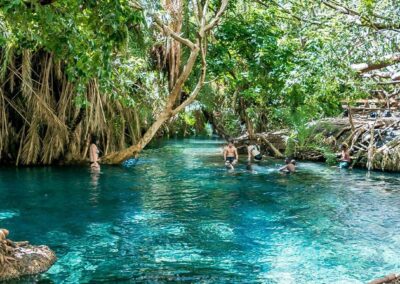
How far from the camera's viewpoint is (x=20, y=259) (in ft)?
21.6

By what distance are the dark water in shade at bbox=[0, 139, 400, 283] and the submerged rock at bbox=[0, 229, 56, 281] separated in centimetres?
16

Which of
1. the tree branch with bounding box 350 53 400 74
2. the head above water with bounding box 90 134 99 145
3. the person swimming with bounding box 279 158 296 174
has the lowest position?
the person swimming with bounding box 279 158 296 174

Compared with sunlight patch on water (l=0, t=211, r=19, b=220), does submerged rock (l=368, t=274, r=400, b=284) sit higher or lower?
higher

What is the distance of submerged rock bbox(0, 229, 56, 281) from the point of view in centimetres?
632

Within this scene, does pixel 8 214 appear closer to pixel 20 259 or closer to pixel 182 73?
pixel 20 259

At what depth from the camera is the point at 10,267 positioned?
6.41 metres

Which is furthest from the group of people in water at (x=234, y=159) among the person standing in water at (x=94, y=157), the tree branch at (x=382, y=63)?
the tree branch at (x=382, y=63)

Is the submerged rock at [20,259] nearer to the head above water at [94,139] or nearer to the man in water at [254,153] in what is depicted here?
the head above water at [94,139]

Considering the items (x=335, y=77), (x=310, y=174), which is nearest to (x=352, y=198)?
(x=335, y=77)

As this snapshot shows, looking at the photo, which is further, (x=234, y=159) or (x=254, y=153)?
(x=254, y=153)

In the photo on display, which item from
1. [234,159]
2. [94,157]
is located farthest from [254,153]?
[94,157]

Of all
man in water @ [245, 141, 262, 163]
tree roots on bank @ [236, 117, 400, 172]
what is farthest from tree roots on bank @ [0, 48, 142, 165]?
tree roots on bank @ [236, 117, 400, 172]

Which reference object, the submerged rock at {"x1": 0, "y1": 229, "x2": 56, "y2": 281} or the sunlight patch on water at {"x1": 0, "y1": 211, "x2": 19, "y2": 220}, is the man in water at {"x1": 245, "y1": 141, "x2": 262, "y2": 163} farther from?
the submerged rock at {"x1": 0, "y1": 229, "x2": 56, "y2": 281}

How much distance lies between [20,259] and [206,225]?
3.93 meters
